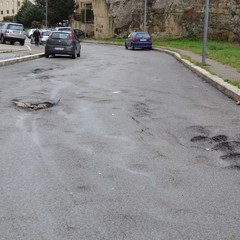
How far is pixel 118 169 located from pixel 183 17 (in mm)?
47320

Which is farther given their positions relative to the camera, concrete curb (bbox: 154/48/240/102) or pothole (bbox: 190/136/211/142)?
concrete curb (bbox: 154/48/240/102)

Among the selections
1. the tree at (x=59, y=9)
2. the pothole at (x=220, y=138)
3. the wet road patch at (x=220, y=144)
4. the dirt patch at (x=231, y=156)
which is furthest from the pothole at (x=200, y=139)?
the tree at (x=59, y=9)

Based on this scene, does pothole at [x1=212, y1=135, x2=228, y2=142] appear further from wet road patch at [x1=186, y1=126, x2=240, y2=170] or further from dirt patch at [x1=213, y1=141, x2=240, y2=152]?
dirt patch at [x1=213, y1=141, x2=240, y2=152]

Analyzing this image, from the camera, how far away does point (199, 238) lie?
12.8 ft

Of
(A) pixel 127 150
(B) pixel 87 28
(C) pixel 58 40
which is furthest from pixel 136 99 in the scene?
(B) pixel 87 28

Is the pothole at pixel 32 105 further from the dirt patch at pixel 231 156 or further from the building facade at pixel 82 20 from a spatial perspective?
the building facade at pixel 82 20

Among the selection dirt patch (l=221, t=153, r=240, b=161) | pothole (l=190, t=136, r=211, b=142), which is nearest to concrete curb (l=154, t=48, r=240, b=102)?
pothole (l=190, t=136, r=211, b=142)

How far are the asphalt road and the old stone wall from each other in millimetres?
40265

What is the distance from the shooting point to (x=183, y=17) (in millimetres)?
51156

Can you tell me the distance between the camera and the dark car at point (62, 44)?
26.5m

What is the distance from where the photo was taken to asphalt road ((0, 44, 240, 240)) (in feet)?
13.6

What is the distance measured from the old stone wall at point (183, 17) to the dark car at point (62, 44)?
2605cm

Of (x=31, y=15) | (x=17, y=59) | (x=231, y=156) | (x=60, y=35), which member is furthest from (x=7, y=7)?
(x=231, y=156)

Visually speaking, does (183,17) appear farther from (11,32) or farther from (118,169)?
(118,169)
